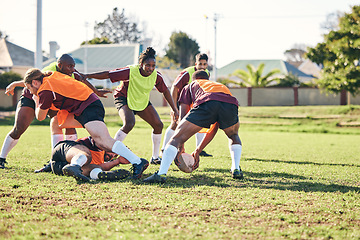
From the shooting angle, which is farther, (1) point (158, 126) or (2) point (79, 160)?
(1) point (158, 126)

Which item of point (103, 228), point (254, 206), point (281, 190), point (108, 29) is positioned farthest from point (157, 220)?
point (108, 29)

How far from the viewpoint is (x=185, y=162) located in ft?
20.1

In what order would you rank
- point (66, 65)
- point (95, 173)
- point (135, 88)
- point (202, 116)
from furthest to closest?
point (135, 88)
point (66, 65)
point (202, 116)
point (95, 173)

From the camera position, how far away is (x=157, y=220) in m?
3.78

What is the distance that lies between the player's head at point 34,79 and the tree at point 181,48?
68.0 m

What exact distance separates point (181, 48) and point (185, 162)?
68.8 meters

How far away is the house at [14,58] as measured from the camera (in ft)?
153

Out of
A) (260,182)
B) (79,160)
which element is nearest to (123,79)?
(79,160)

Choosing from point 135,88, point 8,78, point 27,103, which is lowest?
point 27,103

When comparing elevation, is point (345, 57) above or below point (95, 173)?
above

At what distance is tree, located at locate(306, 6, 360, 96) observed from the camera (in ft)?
91.1

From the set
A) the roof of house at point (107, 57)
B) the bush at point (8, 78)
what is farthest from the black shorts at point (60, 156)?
the roof of house at point (107, 57)

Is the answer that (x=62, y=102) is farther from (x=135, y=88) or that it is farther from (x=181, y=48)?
(x=181, y=48)

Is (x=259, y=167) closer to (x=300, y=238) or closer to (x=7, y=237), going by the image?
(x=300, y=238)
